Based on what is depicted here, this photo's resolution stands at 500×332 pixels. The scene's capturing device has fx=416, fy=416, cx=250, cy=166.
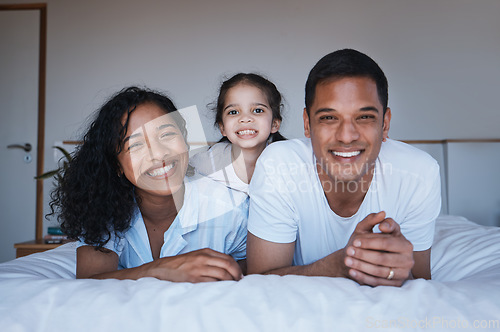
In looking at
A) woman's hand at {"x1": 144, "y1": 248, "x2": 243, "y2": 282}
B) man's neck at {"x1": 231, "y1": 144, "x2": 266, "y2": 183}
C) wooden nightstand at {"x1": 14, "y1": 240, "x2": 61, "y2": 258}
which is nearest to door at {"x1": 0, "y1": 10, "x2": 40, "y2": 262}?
wooden nightstand at {"x1": 14, "y1": 240, "x2": 61, "y2": 258}

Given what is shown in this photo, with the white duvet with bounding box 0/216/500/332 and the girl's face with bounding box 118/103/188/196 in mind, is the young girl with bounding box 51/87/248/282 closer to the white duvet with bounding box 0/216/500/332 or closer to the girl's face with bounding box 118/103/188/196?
the girl's face with bounding box 118/103/188/196

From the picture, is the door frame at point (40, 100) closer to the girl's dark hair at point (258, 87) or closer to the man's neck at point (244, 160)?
the girl's dark hair at point (258, 87)

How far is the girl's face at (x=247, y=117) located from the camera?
6.25 feet

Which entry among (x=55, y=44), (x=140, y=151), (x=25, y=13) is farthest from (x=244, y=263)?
(x=25, y=13)

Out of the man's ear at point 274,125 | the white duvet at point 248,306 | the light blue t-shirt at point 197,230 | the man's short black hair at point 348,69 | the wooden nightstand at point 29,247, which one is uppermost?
the man's short black hair at point 348,69

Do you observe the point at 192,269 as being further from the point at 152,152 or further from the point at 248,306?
the point at 152,152

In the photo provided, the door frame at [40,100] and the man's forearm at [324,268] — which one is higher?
the door frame at [40,100]

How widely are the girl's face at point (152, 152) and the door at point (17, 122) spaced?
8.77ft

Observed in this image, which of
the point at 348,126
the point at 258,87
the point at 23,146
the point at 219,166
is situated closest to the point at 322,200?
the point at 348,126

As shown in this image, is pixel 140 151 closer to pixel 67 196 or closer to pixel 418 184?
pixel 67 196

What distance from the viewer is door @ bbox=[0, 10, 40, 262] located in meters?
3.60

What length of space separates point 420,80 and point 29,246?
10.3ft

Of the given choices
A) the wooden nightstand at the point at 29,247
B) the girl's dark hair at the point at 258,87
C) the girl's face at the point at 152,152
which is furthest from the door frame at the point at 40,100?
the girl's face at the point at 152,152

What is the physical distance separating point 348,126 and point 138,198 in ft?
2.50
